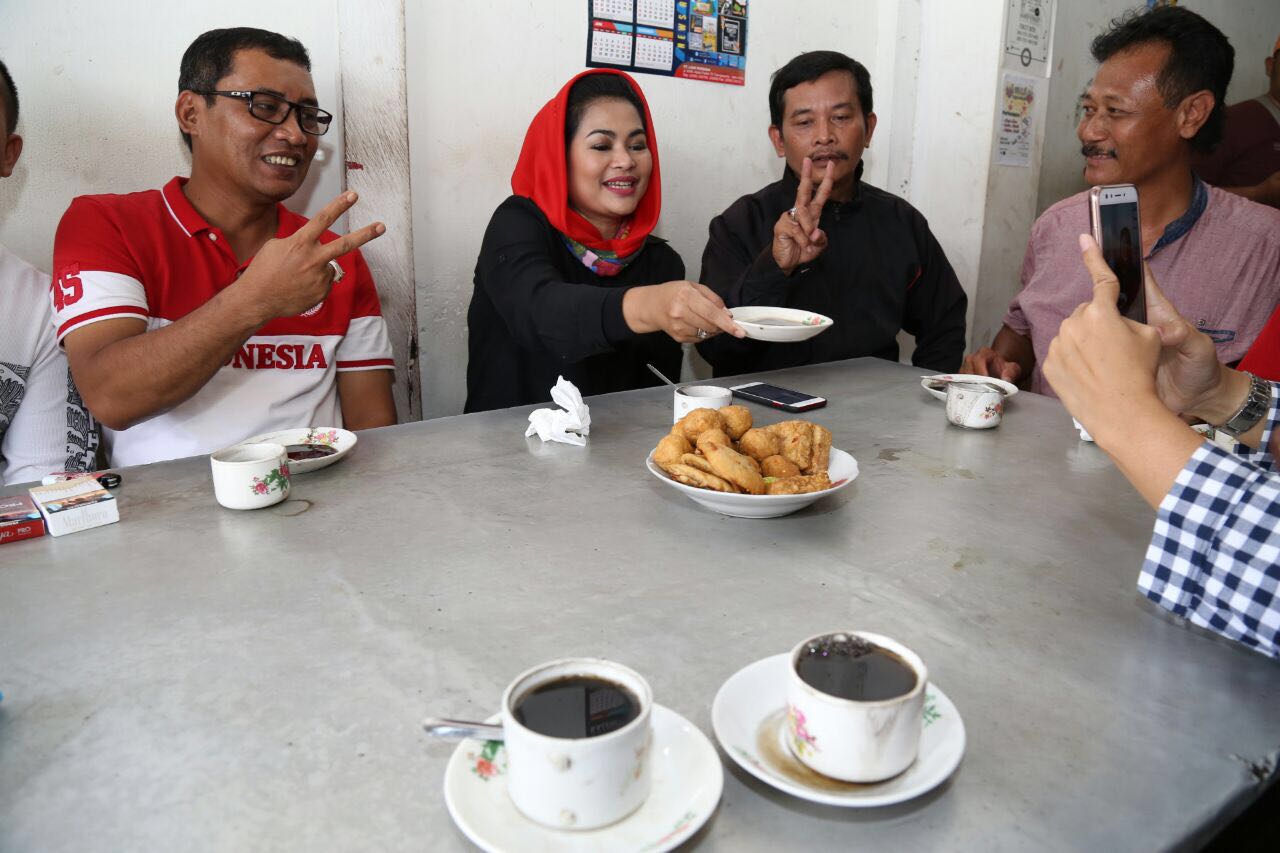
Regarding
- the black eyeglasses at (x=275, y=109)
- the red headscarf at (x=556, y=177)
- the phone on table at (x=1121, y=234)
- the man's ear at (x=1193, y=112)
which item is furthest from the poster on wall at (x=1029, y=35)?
the black eyeglasses at (x=275, y=109)

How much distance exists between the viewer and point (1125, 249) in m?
1.32

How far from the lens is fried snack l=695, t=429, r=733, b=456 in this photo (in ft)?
4.29

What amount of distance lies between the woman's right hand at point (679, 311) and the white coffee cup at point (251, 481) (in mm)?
854

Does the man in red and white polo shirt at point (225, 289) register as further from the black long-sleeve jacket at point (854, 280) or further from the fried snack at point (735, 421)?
the black long-sleeve jacket at point (854, 280)

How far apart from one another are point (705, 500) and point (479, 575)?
36 centimetres

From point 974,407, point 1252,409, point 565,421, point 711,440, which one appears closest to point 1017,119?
point 974,407

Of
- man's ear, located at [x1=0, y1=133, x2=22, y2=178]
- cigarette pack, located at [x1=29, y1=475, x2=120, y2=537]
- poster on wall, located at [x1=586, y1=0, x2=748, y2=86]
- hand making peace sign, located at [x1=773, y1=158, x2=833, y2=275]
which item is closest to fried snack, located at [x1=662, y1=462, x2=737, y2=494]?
cigarette pack, located at [x1=29, y1=475, x2=120, y2=537]

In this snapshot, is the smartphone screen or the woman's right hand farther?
the woman's right hand

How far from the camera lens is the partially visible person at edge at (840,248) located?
269 centimetres

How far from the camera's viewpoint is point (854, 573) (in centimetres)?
110

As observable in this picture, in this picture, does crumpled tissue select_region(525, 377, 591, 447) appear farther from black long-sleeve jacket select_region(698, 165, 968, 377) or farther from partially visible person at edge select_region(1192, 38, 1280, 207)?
partially visible person at edge select_region(1192, 38, 1280, 207)

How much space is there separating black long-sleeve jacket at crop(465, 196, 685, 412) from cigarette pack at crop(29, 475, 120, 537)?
3.42ft

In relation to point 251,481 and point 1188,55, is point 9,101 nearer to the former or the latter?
point 251,481

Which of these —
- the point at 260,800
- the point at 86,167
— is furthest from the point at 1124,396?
the point at 86,167
